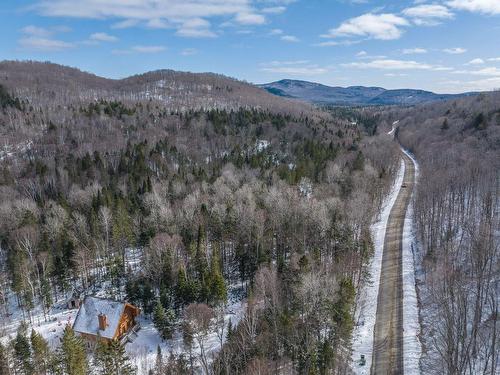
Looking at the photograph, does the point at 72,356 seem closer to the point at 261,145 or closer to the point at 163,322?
the point at 163,322

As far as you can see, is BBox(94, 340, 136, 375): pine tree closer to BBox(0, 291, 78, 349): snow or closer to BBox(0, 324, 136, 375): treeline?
BBox(0, 324, 136, 375): treeline

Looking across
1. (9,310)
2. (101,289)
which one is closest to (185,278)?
(101,289)

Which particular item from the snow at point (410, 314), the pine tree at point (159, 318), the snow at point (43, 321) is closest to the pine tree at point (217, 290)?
the pine tree at point (159, 318)

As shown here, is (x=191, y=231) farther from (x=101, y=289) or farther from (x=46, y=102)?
(x=46, y=102)

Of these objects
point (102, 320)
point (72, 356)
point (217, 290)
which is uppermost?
point (217, 290)

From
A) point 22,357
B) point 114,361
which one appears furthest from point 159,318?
point 22,357

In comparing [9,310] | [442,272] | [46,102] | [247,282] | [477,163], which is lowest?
[9,310]
